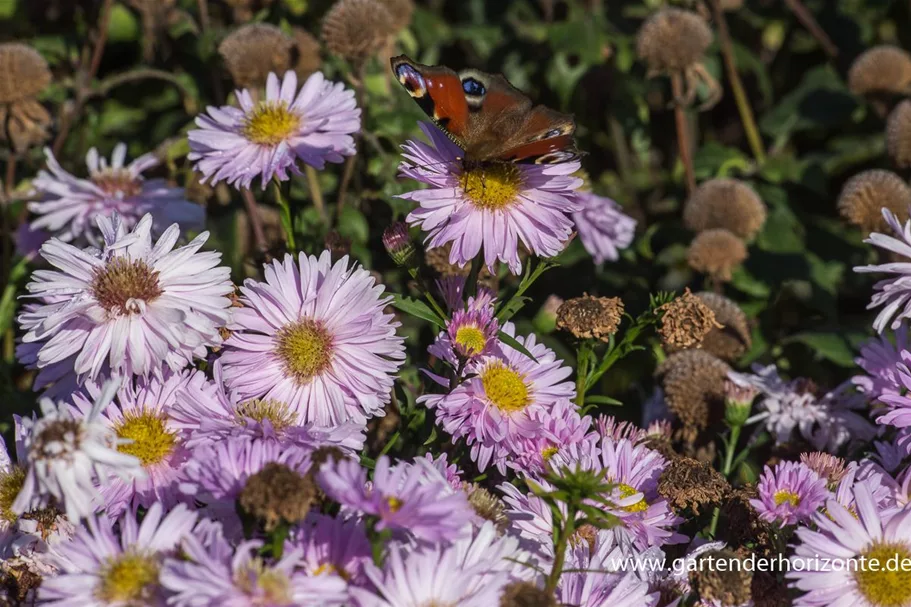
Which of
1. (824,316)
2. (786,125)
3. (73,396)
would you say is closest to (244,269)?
(73,396)

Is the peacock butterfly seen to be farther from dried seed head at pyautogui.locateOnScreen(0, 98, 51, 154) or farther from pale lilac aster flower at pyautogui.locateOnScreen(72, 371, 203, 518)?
dried seed head at pyautogui.locateOnScreen(0, 98, 51, 154)

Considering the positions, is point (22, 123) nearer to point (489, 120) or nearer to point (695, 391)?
point (489, 120)

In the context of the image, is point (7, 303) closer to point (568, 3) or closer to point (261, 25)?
point (261, 25)

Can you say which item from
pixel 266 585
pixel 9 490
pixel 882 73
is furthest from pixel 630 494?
pixel 882 73

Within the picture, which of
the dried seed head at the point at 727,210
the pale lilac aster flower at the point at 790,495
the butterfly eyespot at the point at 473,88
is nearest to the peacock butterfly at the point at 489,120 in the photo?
the butterfly eyespot at the point at 473,88

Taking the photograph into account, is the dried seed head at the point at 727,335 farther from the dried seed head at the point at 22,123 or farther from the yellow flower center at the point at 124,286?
the dried seed head at the point at 22,123

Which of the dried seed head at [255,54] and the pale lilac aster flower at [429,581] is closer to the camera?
the pale lilac aster flower at [429,581]

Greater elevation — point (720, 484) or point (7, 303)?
point (7, 303)
